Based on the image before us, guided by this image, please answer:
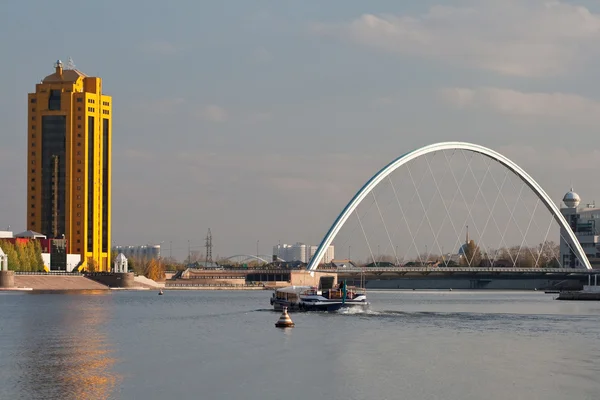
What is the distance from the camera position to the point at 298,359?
50562 millimetres

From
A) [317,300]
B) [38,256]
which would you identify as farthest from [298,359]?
[38,256]

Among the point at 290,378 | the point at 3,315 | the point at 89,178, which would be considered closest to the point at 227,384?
the point at 290,378

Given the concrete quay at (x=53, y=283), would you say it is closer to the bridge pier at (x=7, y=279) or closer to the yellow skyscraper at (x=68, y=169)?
the bridge pier at (x=7, y=279)

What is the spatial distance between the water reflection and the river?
0.06 metres

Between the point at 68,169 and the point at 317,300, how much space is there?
102518 mm

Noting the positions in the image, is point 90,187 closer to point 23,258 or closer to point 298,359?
point 23,258

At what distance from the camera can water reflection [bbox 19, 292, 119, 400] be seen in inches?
1550

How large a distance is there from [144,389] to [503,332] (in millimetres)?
35450

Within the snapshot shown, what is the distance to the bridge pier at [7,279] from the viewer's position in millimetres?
153650

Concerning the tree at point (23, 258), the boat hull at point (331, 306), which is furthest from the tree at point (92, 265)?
the boat hull at point (331, 306)

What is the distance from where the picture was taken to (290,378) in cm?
4347

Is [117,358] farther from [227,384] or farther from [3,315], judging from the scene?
[3,315]

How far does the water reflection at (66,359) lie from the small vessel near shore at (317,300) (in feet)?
67.3

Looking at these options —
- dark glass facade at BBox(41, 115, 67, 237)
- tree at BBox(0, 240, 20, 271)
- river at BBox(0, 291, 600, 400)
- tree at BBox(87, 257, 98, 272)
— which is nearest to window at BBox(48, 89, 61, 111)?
dark glass facade at BBox(41, 115, 67, 237)
